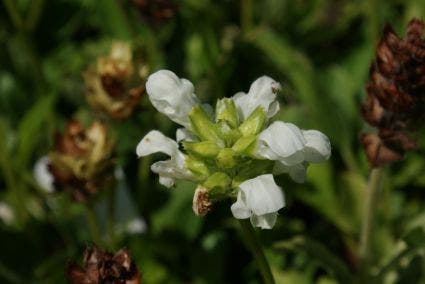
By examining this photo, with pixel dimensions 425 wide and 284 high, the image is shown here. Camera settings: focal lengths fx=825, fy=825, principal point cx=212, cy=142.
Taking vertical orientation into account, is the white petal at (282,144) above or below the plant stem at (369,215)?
above

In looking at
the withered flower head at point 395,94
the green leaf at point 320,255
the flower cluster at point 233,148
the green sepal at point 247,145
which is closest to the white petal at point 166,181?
the flower cluster at point 233,148

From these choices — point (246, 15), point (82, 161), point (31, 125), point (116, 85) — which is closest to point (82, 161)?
point (82, 161)

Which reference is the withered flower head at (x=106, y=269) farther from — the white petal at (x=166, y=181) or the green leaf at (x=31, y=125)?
the green leaf at (x=31, y=125)

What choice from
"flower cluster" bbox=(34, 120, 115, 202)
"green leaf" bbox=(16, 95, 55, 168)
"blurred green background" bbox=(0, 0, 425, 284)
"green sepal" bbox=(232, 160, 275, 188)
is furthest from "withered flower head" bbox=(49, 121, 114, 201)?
"green sepal" bbox=(232, 160, 275, 188)

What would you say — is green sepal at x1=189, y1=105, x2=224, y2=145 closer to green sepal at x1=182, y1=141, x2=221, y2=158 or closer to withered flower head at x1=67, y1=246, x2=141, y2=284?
green sepal at x1=182, y1=141, x2=221, y2=158

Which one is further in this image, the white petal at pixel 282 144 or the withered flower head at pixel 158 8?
the withered flower head at pixel 158 8

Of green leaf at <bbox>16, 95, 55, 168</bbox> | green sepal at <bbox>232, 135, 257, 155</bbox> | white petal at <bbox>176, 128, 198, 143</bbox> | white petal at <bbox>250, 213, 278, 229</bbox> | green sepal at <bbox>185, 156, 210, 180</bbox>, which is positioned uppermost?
green sepal at <bbox>232, 135, 257, 155</bbox>

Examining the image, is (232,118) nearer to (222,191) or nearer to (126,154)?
(222,191)
